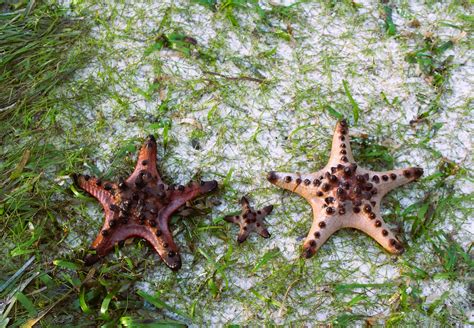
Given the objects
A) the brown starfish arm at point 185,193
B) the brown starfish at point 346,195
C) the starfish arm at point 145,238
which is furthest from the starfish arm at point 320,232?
the starfish arm at point 145,238

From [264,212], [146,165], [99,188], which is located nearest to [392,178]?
[264,212]

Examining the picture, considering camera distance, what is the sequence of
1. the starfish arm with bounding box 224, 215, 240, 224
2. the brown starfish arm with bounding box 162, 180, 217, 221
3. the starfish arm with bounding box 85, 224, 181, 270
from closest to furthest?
1. the starfish arm with bounding box 85, 224, 181, 270
2. the brown starfish arm with bounding box 162, 180, 217, 221
3. the starfish arm with bounding box 224, 215, 240, 224

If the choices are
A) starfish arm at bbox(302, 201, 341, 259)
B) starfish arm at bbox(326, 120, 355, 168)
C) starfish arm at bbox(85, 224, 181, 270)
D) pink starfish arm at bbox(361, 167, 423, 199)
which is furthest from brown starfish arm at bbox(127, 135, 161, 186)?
pink starfish arm at bbox(361, 167, 423, 199)

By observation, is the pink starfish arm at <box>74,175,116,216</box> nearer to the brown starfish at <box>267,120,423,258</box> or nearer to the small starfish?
the small starfish

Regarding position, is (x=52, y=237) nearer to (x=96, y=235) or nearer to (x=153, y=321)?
(x=96, y=235)

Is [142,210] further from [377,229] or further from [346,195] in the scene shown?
[377,229]

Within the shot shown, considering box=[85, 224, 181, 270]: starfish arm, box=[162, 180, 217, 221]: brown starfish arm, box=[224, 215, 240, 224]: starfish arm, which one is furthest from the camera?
box=[224, 215, 240, 224]: starfish arm

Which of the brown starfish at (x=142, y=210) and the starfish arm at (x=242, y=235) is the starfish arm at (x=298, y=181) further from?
the brown starfish at (x=142, y=210)
